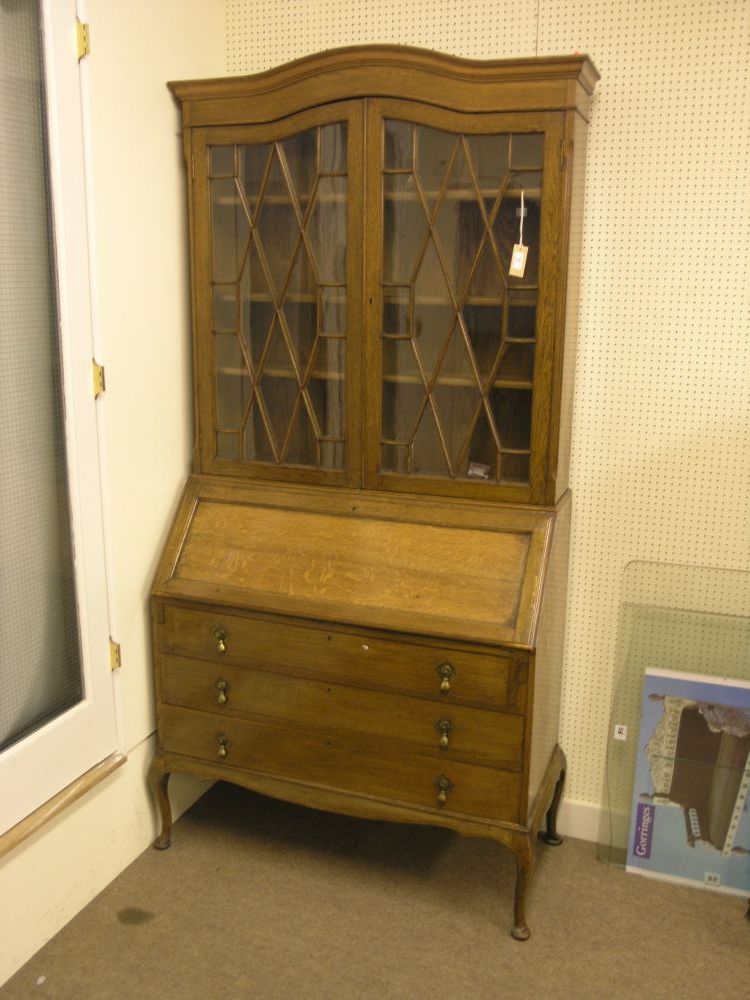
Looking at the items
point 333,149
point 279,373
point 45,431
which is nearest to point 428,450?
point 279,373

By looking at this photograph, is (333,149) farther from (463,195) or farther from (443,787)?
(443,787)

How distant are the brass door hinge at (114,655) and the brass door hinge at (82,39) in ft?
4.53

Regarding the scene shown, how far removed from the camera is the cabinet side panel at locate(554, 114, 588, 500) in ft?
7.32

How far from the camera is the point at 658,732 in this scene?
8.37ft

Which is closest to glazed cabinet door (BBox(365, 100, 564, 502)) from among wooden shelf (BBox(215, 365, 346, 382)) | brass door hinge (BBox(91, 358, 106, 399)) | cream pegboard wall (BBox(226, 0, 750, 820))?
wooden shelf (BBox(215, 365, 346, 382))

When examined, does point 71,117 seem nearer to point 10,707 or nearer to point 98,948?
point 10,707

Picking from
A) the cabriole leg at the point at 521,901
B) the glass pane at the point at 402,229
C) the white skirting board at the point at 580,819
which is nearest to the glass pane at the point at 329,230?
the glass pane at the point at 402,229

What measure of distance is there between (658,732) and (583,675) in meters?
0.25

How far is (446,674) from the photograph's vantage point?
222 centimetres

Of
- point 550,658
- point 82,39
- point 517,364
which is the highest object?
point 82,39

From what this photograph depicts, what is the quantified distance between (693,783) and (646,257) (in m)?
1.40

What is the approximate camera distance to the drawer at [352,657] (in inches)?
86.5

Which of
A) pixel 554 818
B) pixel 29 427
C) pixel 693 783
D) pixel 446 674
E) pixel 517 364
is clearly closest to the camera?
pixel 29 427

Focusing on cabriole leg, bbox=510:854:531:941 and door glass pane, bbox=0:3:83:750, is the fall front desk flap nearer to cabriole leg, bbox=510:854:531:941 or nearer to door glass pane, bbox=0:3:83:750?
door glass pane, bbox=0:3:83:750
